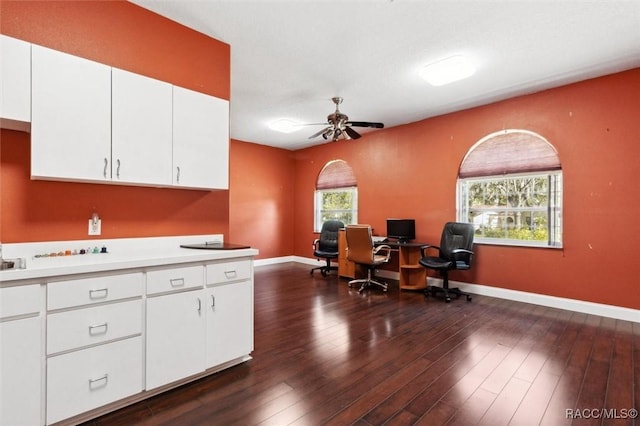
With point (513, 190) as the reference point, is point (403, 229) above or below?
below

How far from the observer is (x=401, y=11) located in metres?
2.47

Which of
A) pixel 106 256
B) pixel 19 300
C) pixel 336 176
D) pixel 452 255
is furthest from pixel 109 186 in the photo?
pixel 336 176

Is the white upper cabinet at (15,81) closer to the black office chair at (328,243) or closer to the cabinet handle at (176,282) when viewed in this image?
the cabinet handle at (176,282)

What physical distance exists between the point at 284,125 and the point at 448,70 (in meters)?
2.92

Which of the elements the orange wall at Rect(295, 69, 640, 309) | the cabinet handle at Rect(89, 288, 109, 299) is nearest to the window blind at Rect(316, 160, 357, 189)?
the orange wall at Rect(295, 69, 640, 309)

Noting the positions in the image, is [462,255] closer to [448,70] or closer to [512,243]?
[512,243]

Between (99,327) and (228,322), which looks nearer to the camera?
(99,327)

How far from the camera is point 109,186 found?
2.28 meters

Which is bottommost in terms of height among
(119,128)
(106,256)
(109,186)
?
(106,256)

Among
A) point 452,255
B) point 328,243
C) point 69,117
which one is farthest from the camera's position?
point 328,243

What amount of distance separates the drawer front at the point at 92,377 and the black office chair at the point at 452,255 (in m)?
3.65

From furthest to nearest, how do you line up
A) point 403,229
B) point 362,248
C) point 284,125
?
point 284,125 → point 403,229 → point 362,248

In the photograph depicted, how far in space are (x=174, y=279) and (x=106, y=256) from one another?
1.54ft

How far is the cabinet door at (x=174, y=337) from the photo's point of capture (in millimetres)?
1929
